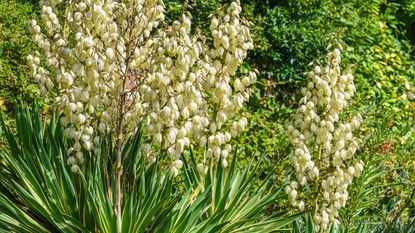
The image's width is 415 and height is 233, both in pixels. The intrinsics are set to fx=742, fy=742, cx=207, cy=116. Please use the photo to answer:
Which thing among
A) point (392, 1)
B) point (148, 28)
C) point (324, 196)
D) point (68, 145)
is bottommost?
point (392, 1)

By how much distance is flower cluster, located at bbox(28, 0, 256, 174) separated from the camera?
374 cm

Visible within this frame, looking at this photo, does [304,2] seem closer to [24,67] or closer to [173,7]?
[173,7]

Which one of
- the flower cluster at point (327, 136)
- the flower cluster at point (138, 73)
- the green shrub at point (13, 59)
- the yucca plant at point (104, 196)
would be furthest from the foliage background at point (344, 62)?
the flower cluster at point (138, 73)

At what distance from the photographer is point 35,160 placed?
4285mm

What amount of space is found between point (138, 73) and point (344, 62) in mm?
4066

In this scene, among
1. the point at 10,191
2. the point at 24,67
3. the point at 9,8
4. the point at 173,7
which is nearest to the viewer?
the point at 10,191

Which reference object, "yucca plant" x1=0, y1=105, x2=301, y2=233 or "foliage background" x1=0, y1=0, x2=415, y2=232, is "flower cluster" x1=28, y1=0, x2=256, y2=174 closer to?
"yucca plant" x1=0, y1=105, x2=301, y2=233

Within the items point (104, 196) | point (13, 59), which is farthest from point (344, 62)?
point (104, 196)

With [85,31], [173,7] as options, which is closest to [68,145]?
[85,31]

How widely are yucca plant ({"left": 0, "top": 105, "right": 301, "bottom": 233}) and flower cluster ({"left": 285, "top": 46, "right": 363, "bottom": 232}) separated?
290 mm

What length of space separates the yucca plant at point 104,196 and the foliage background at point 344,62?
1.04 meters

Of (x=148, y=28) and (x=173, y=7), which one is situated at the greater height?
(x=148, y=28)

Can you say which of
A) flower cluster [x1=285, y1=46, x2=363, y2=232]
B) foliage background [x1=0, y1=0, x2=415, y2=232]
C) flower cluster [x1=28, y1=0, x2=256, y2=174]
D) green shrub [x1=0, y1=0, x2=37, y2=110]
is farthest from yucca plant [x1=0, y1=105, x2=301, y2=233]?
green shrub [x1=0, y1=0, x2=37, y2=110]

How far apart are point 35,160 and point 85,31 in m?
0.89
